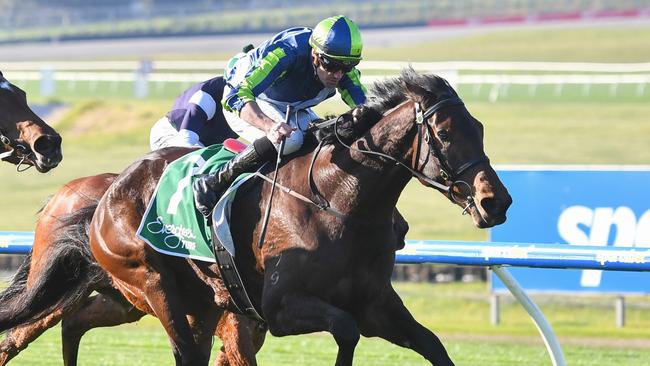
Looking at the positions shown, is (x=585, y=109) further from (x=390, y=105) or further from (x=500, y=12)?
(x=500, y=12)

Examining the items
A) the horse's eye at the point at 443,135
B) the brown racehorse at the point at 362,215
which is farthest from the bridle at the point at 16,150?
the horse's eye at the point at 443,135

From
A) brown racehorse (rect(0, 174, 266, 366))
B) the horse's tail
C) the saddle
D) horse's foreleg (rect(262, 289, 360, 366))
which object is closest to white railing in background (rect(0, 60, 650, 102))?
brown racehorse (rect(0, 174, 266, 366))

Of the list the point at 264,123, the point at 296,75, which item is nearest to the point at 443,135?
the point at 264,123

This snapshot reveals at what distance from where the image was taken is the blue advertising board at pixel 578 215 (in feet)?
32.2

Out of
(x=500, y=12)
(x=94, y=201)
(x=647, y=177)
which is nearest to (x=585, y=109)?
(x=647, y=177)

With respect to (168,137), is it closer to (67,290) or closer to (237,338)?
(67,290)

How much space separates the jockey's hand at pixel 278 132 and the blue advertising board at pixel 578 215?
5285 millimetres

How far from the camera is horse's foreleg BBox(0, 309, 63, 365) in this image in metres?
6.29

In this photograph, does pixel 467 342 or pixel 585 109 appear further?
pixel 585 109

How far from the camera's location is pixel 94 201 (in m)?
6.14

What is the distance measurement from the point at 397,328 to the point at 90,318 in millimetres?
2302

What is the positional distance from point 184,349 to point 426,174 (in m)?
1.43

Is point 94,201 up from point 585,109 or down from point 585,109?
up

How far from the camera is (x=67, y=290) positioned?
235 inches
